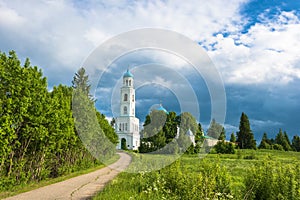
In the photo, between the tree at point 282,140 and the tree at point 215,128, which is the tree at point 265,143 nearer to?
the tree at point 282,140

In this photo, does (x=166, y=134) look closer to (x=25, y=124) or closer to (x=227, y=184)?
(x=25, y=124)

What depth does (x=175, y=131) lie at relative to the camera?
16.5 m

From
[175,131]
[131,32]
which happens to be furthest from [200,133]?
[131,32]

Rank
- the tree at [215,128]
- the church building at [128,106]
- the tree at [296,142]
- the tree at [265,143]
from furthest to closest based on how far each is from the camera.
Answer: the tree at [296,142] < the tree at [265,143] < the church building at [128,106] < the tree at [215,128]

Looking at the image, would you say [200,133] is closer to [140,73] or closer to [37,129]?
[140,73]

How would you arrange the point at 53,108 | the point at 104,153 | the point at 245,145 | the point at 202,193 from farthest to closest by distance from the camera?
the point at 245,145 → the point at 104,153 → the point at 53,108 → the point at 202,193

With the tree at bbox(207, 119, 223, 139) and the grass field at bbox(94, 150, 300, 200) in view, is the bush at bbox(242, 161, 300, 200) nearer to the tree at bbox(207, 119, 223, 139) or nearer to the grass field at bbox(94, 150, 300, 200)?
the grass field at bbox(94, 150, 300, 200)

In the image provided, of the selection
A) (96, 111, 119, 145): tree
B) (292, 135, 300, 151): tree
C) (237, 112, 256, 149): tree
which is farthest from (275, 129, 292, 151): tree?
(96, 111, 119, 145): tree

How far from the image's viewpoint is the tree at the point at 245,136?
72562 millimetres

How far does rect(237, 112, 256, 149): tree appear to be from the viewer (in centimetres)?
7256

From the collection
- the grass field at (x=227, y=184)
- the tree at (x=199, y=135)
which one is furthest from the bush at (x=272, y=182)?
the tree at (x=199, y=135)

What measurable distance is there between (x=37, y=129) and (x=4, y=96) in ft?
8.35

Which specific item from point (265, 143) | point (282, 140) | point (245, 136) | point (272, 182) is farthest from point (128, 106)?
point (282, 140)

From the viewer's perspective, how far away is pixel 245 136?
7419cm
